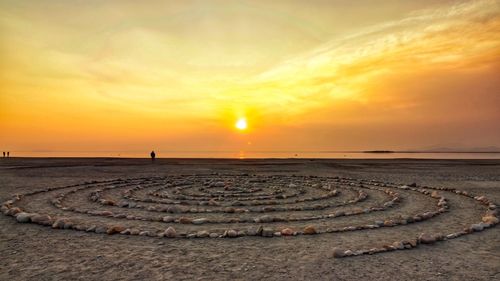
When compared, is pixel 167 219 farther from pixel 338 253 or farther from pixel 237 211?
pixel 338 253

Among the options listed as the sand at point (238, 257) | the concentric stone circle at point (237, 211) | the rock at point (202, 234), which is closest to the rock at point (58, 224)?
the concentric stone circle at point (237, 211)

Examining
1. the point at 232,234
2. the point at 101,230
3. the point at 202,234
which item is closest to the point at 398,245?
the point at 232,234

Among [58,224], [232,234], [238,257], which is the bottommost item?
[238,257]

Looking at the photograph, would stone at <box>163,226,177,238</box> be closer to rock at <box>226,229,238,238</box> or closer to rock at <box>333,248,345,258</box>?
rock at <box>226,229,238,238</box>

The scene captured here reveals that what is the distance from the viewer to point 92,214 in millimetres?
10758

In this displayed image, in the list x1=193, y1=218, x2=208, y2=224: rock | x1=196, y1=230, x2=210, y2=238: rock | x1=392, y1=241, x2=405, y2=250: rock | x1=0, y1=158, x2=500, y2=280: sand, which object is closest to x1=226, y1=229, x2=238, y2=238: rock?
x1=0, y1=158, x2=500, y2=280: sand

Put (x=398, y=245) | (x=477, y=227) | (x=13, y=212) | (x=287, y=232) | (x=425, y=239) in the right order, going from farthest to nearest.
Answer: (x=13, y=212) < (x=477, y=227) < (x=287, y=232) < (x=425, y=239) < (x=398, y=245)

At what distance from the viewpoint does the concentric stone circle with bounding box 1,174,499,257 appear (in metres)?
8.73

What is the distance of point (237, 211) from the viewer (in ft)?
37.8

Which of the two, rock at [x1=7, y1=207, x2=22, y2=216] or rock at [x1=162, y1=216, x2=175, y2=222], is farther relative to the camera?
rock at [x1=7, y1=207, x2=22, y2=216]

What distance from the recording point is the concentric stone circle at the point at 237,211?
28.7 feet

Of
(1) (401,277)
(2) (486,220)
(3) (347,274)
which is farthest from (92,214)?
(2) (486,220)

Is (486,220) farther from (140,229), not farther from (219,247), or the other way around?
(140,229)

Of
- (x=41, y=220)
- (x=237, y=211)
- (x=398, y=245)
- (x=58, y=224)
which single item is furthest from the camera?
(x=237, y=211)
